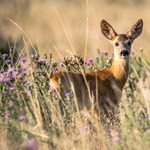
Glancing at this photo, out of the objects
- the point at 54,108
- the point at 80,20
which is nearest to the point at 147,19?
the point at 80,20

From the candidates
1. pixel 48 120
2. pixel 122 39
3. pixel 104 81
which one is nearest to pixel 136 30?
pixel 122 39

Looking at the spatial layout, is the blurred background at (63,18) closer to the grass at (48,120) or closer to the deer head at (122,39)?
the deer head at (122,39)

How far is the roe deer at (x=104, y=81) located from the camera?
23.4 feet

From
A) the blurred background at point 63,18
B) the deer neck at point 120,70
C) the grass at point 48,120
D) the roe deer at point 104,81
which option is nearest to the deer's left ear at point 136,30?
the roe deer at point 104,81

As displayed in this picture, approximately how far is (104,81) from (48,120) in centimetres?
162

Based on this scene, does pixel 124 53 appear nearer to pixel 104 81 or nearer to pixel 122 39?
pixel 122 39

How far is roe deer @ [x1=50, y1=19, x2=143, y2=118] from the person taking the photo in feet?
23.4

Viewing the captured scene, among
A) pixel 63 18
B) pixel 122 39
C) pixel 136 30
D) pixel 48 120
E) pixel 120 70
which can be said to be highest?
pixel 63 18

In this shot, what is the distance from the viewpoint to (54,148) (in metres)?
5.71

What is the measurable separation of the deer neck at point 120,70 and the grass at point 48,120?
0.86 meters

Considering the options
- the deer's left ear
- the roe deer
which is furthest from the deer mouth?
the deer's left ear

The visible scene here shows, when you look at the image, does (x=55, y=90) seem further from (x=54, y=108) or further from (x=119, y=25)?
(x=119, y=25)

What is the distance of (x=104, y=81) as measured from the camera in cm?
A: 787

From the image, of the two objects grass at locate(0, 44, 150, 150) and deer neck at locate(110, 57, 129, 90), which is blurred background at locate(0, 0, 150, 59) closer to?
deer neck at locate(110, 57, 129, 90)
